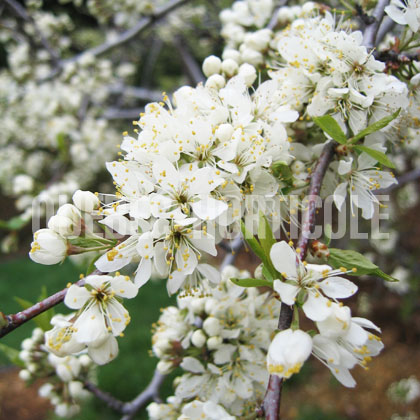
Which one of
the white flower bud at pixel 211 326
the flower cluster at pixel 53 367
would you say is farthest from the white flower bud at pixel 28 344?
the white flower bud at pixel 211 326

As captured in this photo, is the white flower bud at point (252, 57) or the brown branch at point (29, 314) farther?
the white flower bud at point (252, 57)

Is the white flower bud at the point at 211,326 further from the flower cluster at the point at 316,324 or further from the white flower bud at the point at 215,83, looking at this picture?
the white flower bud at the point at 215,83

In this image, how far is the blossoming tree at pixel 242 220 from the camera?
115 cm

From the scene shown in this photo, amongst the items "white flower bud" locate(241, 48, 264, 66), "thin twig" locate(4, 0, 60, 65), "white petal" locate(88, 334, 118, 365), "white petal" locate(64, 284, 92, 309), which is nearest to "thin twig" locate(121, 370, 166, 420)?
"white petal" locate(88, 334, 118, 365)

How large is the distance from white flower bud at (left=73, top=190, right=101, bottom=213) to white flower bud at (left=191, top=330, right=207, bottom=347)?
2.37ft

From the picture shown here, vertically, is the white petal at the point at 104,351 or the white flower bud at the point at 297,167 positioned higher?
the white flower bud at the point at 297,167

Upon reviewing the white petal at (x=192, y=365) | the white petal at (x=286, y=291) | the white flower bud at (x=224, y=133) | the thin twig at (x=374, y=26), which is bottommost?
the white petal at (x=192, y=365)

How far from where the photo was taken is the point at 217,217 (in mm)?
1267

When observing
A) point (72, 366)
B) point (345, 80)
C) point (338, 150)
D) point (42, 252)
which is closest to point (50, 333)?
point (42, 252)

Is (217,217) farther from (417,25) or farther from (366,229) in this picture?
(366,229)

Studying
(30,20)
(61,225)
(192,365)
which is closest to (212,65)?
(61,225)

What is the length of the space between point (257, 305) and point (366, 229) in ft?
13.9

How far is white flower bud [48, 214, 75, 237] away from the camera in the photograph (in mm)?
1267

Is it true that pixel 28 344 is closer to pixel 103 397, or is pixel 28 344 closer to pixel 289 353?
pixel 103 397
